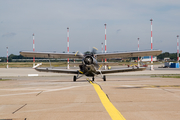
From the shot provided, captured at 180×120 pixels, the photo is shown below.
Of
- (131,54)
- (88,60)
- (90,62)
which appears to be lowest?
(90,62)

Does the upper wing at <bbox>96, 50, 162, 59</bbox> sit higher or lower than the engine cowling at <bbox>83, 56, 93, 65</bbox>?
higher

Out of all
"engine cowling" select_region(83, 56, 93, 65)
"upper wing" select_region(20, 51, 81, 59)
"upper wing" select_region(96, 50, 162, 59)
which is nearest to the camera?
"engine cowling" select_region(83, 56, 93, 65)

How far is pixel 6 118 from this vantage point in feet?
16.0

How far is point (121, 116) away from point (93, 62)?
40.7 feet

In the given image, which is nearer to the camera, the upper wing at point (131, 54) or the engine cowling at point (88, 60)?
the engine cowling at point (88, 60)

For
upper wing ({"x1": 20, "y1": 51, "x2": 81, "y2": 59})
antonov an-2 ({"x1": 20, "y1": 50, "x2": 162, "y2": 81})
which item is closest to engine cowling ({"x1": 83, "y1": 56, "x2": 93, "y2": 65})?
Answer: antonov an-2 ({"x1": 20, "y1": 50, "x2": 162, "y2": 81})

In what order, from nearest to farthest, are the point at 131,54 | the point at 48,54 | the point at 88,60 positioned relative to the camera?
1. the point at 88,60
2. the point at 131,54
3. the point at 48,54

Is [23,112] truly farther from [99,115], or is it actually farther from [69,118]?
[99,115]

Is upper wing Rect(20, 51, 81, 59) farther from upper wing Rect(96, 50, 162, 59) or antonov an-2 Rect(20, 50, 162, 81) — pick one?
upper wing Rect(96, 50, 162, 59)

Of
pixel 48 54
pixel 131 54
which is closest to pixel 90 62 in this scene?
pixel 131 54

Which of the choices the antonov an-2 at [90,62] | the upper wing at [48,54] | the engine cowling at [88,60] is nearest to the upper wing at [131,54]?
the antonov an-2 at [90,62]

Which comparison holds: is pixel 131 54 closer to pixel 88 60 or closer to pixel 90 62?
pixel 90 62

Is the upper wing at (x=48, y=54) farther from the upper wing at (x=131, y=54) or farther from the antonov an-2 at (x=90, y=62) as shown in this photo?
the upper wing at (x=131, y=54)

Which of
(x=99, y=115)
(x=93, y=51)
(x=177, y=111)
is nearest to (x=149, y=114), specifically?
(x=177, y=111)
